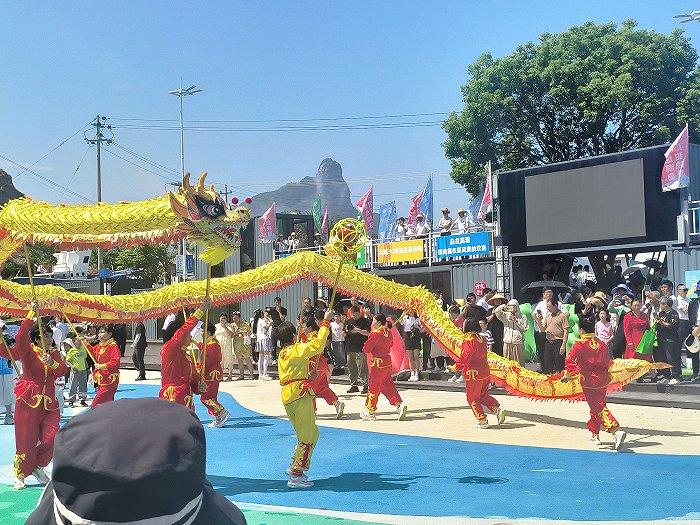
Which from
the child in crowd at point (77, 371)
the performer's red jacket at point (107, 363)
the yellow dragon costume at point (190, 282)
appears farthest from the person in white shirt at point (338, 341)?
the performer's red jacket at point (107, 363)

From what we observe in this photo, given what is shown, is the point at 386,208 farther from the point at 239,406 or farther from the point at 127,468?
the point at 127,468

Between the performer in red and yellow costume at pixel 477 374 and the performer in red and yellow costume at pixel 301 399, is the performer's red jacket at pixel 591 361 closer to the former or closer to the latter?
the performer in red and yellow costume at pixel 477 374

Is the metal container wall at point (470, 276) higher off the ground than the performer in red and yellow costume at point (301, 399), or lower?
higher

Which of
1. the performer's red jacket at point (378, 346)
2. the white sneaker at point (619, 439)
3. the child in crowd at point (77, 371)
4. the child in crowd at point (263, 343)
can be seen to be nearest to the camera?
the white sneaker at point (619, 439)

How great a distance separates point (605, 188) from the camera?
1877 cm

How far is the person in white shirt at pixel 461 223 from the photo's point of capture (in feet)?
70.6

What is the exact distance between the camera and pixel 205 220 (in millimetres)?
7742

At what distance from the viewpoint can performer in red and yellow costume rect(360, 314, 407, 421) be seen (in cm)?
1181

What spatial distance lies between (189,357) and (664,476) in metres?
5.67

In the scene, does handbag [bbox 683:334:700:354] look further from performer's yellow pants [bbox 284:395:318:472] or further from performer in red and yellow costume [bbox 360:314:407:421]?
performer's yellow pants [bbox 284:395:318:472]

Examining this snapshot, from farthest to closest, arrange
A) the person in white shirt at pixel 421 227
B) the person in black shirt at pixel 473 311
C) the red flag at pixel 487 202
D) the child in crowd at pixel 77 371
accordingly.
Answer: the person in white shirt at pixel 421 227
the red flag at pixel 487 202
the person in black shirt at pixel 473 311
the child in crowd at pixel 77 371

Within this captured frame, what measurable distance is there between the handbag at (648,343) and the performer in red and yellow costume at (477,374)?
339 cm

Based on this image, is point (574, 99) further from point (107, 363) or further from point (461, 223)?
point (107, 363)

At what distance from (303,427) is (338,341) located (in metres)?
10.2
